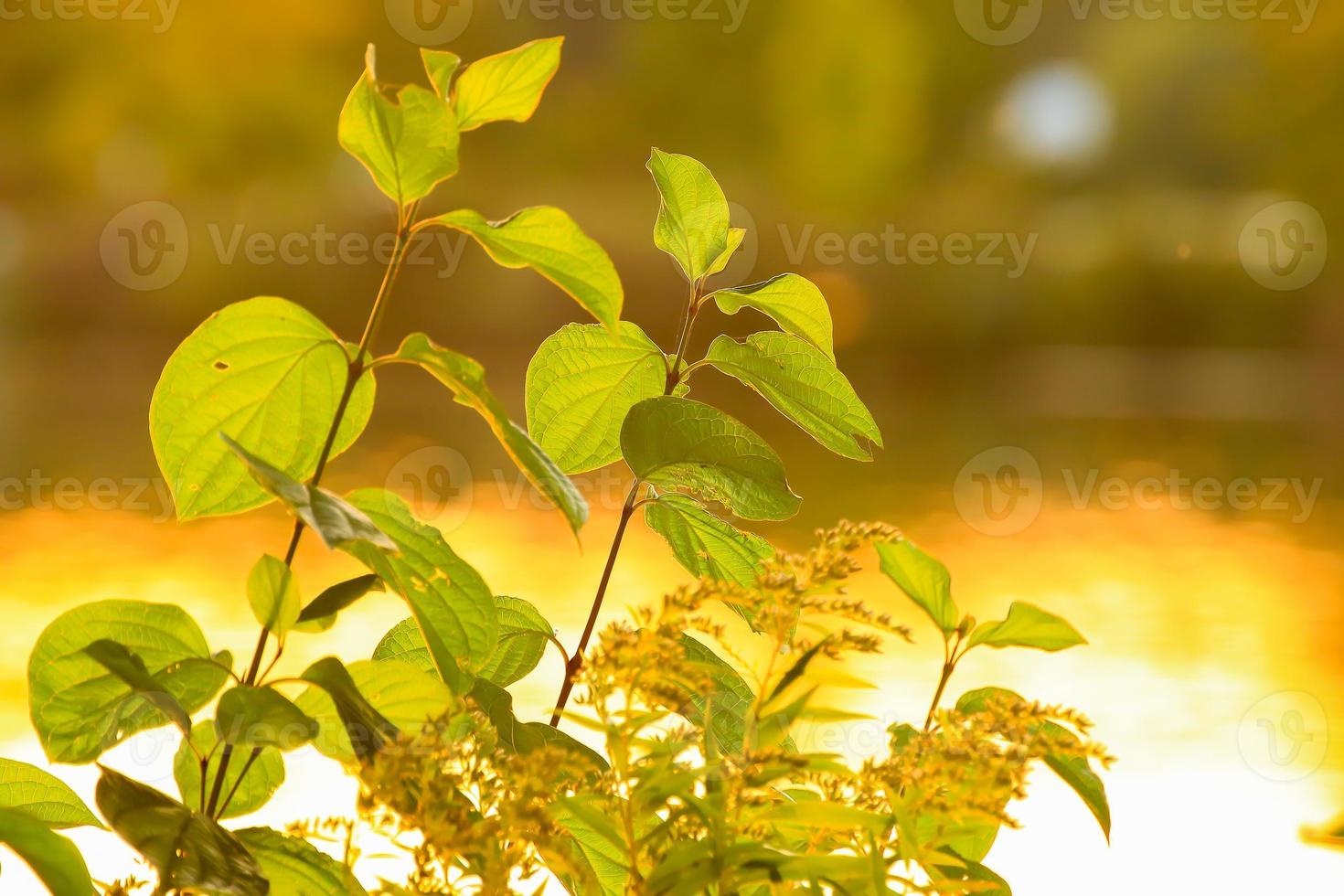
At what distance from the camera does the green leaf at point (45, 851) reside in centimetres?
11

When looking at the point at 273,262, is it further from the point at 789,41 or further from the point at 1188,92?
the point at 1188,92

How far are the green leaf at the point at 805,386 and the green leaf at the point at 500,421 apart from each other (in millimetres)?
52

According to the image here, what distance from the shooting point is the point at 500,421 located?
0.11 m


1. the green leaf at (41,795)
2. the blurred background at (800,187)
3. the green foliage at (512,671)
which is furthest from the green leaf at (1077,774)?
the blurred background at (800,187)

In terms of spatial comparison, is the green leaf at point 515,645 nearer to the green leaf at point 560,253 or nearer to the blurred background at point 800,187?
the green leaf at point 560,253

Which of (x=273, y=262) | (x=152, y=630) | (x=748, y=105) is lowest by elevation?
(x=152, y=630)

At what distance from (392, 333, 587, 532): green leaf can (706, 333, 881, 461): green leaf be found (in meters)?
0.05

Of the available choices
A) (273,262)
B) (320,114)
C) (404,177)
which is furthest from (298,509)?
(273,262)

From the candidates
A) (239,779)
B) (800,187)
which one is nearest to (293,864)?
(239,779)

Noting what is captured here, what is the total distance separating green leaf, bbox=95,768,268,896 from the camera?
107 mm

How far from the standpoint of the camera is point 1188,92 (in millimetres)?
2621

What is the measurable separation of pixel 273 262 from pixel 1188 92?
2.04 meters

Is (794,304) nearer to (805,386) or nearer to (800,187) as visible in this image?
(805,386)

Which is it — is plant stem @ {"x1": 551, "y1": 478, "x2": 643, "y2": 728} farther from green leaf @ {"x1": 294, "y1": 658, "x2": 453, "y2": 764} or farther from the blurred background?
the blurred background
